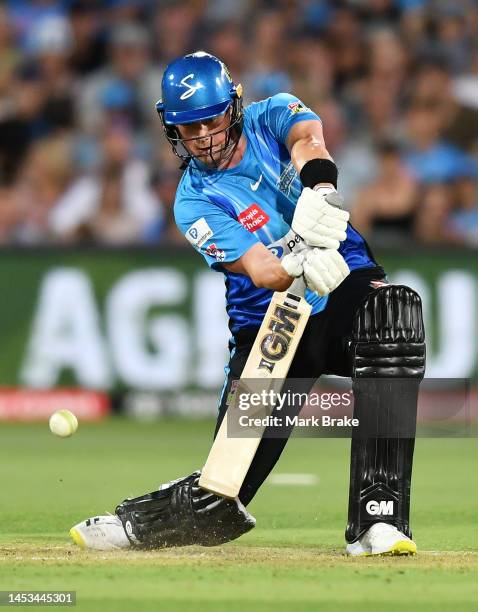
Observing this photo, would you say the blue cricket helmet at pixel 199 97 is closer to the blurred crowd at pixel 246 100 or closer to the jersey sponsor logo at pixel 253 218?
the jersey sponsor logo at pixel 253 218

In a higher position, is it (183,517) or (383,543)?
(183,517)

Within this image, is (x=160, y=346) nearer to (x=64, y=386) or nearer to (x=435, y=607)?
(x=64, y=386)

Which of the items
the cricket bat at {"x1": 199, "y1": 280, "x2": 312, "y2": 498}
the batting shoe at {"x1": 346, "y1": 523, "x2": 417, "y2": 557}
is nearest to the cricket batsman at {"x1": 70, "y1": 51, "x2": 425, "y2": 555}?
the batting shoe at {"x1": 346, "y1": 523, "x2": 417, "y2": 557}

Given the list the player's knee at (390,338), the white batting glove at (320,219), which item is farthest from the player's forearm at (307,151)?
the player's knee at (390,338)

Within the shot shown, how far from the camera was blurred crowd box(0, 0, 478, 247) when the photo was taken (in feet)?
39.5

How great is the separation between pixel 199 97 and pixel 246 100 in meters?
7.37

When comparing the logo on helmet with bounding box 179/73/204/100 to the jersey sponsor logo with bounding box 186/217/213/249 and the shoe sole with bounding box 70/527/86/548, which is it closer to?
the jersey sponsor logo with bounding box 186/217/213/249

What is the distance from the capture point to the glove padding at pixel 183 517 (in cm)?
550

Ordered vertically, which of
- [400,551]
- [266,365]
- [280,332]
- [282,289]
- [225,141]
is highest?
[225,141]

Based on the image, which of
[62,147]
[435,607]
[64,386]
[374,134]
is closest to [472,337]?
[374,134]

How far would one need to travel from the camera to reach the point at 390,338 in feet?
17.1

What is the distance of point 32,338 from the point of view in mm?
11430

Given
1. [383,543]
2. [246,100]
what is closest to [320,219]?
[383,543]

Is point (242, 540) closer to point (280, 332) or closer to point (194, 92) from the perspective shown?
point (280, 332)
